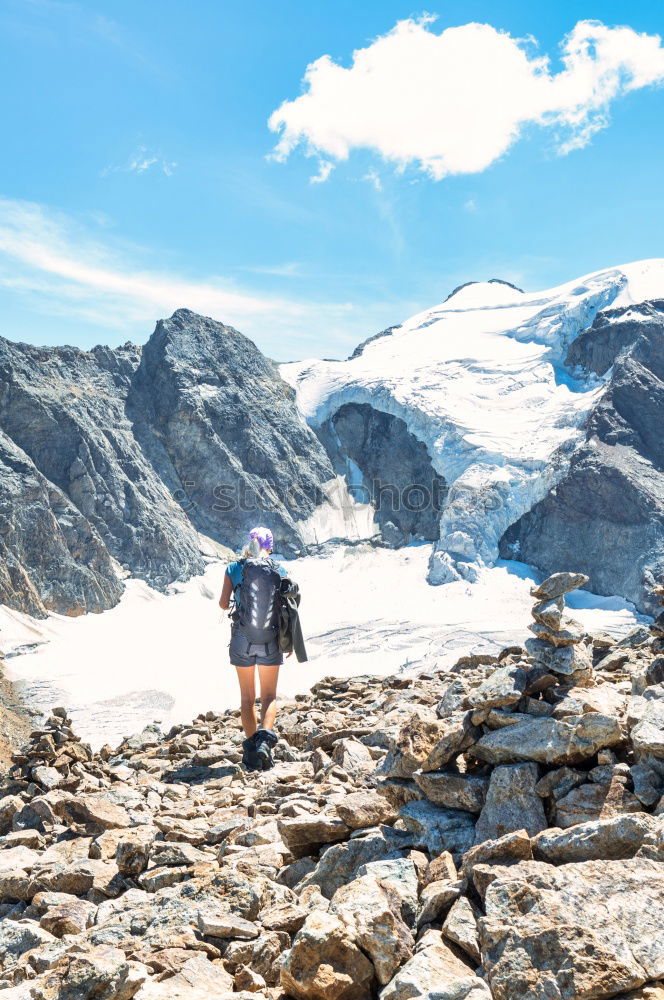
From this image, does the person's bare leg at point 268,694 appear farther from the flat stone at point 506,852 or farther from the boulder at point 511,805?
the flat stone at point 506,852

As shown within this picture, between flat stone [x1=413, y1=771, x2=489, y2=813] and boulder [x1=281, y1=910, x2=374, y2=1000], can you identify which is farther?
flat stone [x1=413, y1=771, x2=489, y2=813]

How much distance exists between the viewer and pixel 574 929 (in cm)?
273

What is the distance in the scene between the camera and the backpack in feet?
27.0

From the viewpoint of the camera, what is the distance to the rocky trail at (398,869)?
9.42ft

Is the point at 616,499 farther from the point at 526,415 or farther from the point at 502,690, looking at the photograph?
the point at 502,690

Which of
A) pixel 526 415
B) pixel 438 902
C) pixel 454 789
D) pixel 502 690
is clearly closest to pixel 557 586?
pixel 502 690

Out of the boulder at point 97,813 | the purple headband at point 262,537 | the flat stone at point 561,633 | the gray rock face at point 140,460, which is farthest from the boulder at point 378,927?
the gray rock face at point 140,460

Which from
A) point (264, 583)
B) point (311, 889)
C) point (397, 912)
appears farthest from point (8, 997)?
point (264, 583)

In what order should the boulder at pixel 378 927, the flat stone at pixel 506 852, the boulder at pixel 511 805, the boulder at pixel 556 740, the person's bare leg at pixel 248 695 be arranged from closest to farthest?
1. the boulder at pixel 378 927
2. the flat stone at pixel 506 852
3. the boulder at pixel 511 805
4. the boulder at pixel 556 740
5. the person's bare leg at pixel 248 695

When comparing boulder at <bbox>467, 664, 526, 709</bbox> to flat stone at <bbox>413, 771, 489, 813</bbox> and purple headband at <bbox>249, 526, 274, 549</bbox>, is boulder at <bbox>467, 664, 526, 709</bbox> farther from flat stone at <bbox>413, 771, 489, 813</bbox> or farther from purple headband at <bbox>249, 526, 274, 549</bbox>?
purple headband at <bbox>249, 526, 274, 549</bbox>

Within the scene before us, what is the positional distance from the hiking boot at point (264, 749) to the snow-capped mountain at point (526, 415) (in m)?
70.7

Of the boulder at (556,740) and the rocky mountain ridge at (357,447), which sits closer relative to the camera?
the boulder at (556,740)

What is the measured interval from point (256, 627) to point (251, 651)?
0.30m

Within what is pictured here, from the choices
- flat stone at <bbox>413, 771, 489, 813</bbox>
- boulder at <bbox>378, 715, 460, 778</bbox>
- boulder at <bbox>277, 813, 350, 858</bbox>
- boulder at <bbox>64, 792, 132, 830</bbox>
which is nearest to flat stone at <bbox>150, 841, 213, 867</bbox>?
boulder at <bbox>277, 813, 350, 858</bbox>
